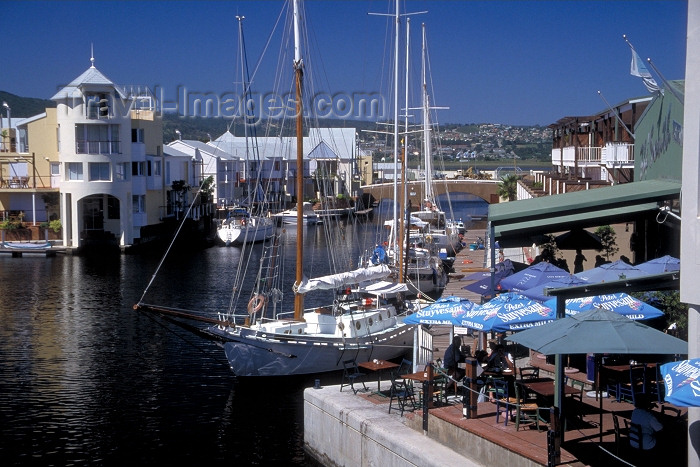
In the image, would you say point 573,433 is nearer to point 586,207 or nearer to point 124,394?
point 586,207

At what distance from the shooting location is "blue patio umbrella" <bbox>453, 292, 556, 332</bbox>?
57.7 feet

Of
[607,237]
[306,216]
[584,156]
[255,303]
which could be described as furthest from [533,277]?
[306,216]

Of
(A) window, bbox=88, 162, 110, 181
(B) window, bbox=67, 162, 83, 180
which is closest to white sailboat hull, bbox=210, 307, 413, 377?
(A) window, bbox=88, 162, 110, 181

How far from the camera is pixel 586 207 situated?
70.8 ft

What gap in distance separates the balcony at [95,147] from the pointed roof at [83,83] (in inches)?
143

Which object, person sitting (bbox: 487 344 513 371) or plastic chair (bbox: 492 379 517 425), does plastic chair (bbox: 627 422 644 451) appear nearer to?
plastic chair (bbox: 492 379 517 425)

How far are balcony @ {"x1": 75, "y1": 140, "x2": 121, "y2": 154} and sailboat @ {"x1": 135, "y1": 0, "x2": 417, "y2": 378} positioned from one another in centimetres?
3918

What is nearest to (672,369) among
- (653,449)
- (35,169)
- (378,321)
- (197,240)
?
(653,449)

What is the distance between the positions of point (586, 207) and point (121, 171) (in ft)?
177

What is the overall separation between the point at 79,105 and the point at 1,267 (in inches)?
581

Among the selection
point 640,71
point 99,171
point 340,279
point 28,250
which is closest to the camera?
point 640,71

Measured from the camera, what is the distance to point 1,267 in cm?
5966

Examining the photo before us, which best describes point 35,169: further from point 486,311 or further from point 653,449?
point 653,449

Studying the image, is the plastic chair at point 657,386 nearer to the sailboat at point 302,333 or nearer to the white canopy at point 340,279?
the sailboat at point 302,333
